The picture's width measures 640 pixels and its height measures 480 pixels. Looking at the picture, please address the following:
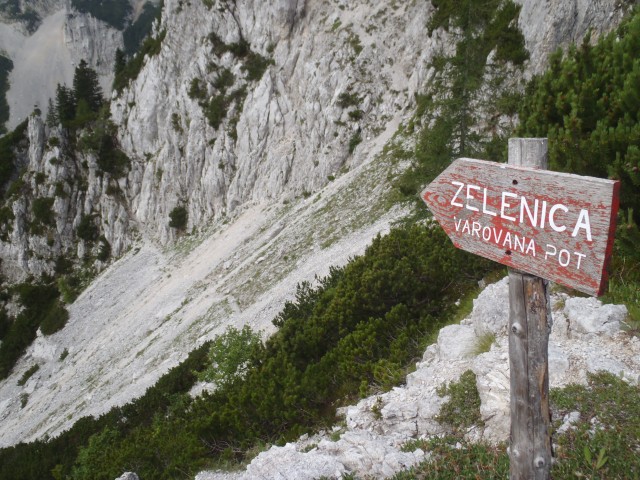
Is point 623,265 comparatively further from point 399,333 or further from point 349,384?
point 349,384

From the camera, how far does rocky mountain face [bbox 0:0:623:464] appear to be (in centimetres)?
2169

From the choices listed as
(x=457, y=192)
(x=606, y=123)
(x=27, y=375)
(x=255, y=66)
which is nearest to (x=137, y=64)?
(x=255, y=66)

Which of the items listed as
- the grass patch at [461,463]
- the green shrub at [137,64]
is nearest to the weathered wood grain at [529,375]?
the grass patch at [461,463]

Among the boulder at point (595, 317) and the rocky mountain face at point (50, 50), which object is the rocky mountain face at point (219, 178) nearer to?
the boulder at point (595, 317)

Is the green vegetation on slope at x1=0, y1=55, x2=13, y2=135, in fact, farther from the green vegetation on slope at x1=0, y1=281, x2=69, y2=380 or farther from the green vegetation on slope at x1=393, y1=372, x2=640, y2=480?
the green vegetation on slope at x1=393, y1=372, x2=640, y2=480

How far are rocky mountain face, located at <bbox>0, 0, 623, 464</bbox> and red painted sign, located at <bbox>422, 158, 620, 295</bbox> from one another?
595 inches

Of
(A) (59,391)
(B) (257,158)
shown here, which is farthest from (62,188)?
(A) (59,391)

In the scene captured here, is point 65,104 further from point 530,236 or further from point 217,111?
point 530,236

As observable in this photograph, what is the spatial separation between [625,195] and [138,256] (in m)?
41.4

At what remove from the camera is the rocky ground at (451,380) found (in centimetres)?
480

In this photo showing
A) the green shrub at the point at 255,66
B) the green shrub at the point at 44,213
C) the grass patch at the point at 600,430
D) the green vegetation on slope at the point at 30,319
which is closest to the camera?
the grass patch at the point at 600,430

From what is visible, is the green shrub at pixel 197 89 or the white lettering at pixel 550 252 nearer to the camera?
the white lettering at pixel 550 252

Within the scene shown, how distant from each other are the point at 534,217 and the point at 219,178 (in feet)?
126

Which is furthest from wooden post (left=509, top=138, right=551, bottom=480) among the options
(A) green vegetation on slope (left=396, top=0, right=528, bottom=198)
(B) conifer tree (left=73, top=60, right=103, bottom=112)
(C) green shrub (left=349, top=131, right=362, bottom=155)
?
(B) conifer tree (left=73, top=60, right=103, bottom=112)
